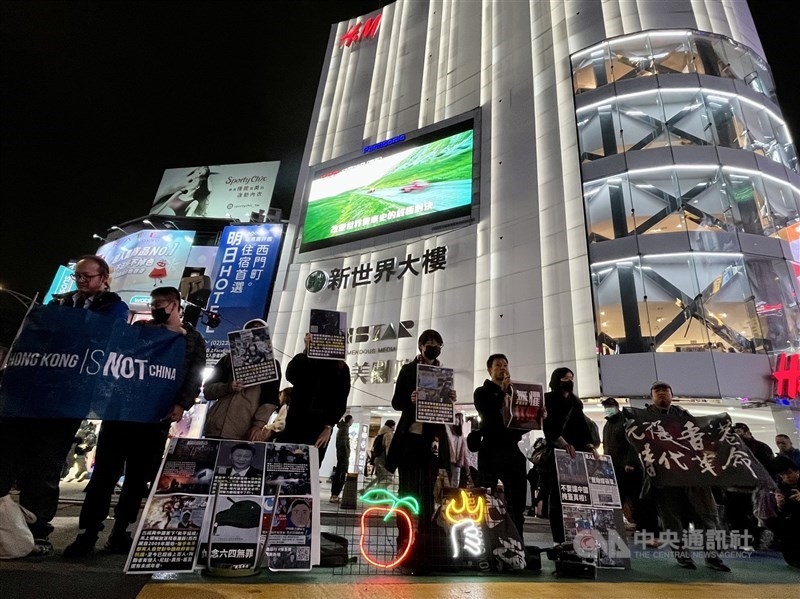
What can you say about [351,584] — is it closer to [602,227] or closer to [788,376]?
[788,376]

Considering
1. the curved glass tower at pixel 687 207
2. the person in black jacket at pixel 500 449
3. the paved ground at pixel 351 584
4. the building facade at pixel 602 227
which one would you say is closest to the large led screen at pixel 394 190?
the building facade at pixel 602 227

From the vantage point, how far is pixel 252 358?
9.62 ft

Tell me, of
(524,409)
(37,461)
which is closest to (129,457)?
(37,461)

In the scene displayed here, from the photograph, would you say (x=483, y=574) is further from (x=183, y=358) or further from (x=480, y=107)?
(x=480, y=107)

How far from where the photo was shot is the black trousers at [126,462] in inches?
105

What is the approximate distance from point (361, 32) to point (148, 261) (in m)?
14.1

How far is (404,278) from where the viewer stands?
13086 millimetres

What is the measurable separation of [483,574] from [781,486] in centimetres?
339

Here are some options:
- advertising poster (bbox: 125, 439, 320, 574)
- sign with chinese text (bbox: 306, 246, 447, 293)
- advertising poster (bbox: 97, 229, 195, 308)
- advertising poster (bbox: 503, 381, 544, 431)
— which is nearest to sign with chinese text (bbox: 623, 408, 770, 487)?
advertising poster (bbox: 503, 381, 544, 431)

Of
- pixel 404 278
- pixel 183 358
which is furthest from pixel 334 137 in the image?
pixel 183 358

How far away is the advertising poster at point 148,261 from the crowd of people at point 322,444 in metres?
15.9

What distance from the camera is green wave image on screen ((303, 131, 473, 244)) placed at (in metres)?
13.0

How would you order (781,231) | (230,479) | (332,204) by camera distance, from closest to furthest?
(230,479) → (781,231) → (332,204)

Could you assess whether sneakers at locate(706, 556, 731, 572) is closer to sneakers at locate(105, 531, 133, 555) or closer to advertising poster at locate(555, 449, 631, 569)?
advertising poster at locate(555, 449, 631, 569)
